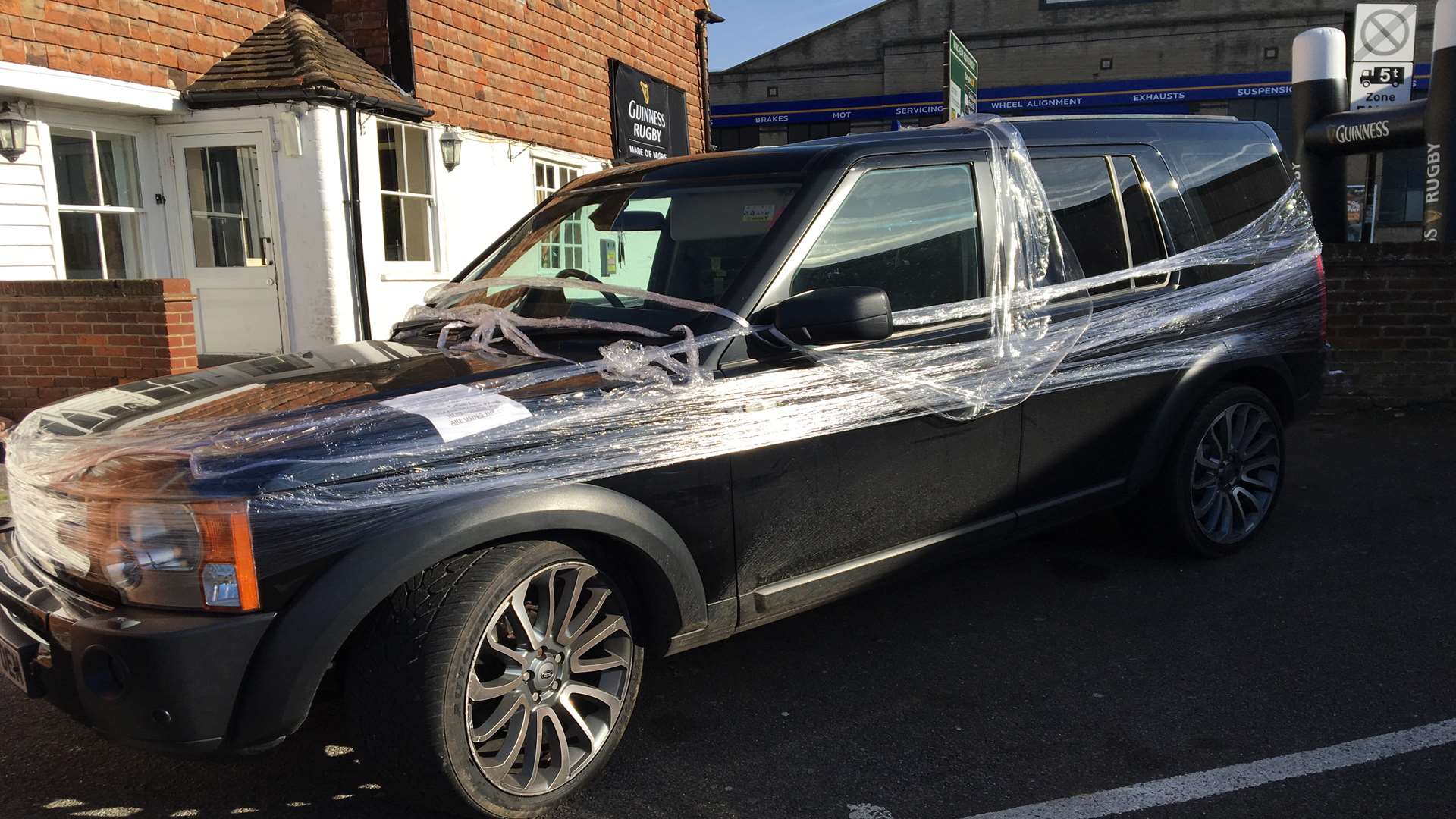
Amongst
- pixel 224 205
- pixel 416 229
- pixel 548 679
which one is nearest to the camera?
pixel 548 679

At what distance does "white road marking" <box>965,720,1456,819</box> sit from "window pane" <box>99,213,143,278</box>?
8811mm

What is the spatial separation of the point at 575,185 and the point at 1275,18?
116 ft

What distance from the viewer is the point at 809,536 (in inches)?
118

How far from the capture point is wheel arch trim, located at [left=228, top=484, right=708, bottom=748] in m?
2.16

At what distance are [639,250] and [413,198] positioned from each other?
7796mm

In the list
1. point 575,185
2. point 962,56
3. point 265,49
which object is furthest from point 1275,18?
point 575,185

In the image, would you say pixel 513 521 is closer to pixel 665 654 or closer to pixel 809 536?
pixel 665 654

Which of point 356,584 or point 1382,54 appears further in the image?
point 1382,54

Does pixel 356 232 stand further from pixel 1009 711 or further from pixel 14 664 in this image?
pixel 1009 711

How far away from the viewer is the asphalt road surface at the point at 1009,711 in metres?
2.62

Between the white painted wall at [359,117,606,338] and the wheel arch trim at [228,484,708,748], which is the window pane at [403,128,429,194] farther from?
the wheel arch trim at [228,484,708,748]

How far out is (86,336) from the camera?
6.86 meters

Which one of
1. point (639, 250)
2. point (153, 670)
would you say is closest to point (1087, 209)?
point (639, 250)

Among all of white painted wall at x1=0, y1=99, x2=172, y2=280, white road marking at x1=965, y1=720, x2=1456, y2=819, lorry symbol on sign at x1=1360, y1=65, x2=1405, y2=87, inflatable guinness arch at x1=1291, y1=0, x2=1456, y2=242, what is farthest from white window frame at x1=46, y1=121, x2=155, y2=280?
lorry symbol on sign at x1=1360, y1=65, x2=1405, y2=87
